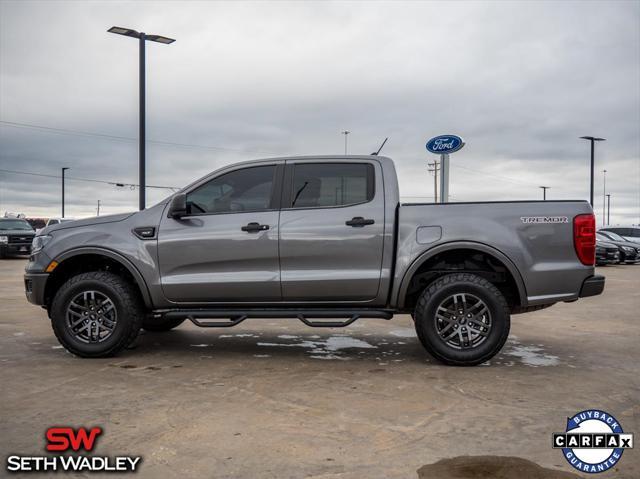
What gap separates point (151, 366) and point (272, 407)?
1947mm

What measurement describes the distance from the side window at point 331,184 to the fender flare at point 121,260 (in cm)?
170

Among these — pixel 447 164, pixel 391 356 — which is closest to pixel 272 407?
pixel 391 356

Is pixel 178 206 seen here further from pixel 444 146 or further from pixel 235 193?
pixel 444 146

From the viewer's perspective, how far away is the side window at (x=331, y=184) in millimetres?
6461

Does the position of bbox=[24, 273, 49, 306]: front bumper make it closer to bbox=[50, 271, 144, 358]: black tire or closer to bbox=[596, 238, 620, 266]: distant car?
bbox=[50, 271, 144, 358]: black tire

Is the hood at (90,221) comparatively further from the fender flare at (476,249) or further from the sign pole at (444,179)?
the sign pole at (444,179)

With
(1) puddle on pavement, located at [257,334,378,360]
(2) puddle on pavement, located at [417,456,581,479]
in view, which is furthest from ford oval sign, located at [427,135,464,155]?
(2) puddle on pavement, located at [417,456,581,479]

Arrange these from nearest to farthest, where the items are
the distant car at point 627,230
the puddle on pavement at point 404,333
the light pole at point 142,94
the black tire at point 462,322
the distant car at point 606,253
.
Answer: the black tire at point 462,322 < the puddle on pavement at point 404,333 < the light pole at point 142,94 < the distant car at point 606,253 < the distant car at point 627,230

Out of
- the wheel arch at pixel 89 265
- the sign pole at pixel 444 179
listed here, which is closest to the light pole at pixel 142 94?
the sign pole at pixel 444 179

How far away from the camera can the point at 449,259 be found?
21.5 feet

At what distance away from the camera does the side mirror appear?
637 cm

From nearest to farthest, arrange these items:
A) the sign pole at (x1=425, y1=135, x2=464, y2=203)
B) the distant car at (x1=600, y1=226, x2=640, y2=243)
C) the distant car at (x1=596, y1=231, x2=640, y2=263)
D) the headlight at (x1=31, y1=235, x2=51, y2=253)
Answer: the headlight at (x1=31, y1=235, x2=51, y2=253), the sign pole at (x1=425, y1=135, x2=464, y2=203), the distant car at (x1=596, y1=231, x2=640, y2=263), the distant car at (x1=600, y1=226, x2=640, y2=243)

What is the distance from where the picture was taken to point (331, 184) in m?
6.56

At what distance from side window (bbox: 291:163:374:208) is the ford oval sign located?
7.05 metres
